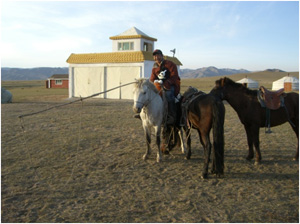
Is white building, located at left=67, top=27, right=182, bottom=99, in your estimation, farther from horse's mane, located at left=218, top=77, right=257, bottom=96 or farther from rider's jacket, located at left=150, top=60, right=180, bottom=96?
horse's mane, located at left=218, top=77, right=257, bottom=96

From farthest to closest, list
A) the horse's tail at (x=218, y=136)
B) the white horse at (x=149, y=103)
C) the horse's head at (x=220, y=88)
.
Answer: the horse's head at (x=220, y=88) < the white horse at (x=149, y=103) < the horse's tail at (x=218, y=136)

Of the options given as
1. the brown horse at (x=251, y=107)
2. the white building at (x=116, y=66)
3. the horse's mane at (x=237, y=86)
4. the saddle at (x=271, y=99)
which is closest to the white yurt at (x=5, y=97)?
the white building at (x=116, y=66)

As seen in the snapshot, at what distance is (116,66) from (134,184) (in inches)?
624

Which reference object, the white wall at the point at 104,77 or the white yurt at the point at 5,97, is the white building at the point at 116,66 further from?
the white yurt at the point at 5,97

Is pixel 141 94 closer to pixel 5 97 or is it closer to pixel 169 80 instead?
pixel 169 80

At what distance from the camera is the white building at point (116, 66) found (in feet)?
61.1

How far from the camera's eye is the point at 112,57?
19.4m

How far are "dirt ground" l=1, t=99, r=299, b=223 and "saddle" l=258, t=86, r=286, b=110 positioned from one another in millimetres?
1266

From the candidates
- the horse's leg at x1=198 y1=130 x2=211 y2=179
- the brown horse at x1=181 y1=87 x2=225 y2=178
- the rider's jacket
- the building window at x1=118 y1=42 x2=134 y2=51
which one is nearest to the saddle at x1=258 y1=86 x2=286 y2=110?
the brown horse at x1=181 y1=87 x2=225 y2=178

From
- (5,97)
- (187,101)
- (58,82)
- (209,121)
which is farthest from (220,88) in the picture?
(58,82)

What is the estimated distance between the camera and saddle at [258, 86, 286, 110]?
17.3 feet

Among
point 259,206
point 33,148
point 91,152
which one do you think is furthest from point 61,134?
point 259,206

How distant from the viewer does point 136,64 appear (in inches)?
728

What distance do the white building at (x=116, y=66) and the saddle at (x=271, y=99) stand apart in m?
13.3
